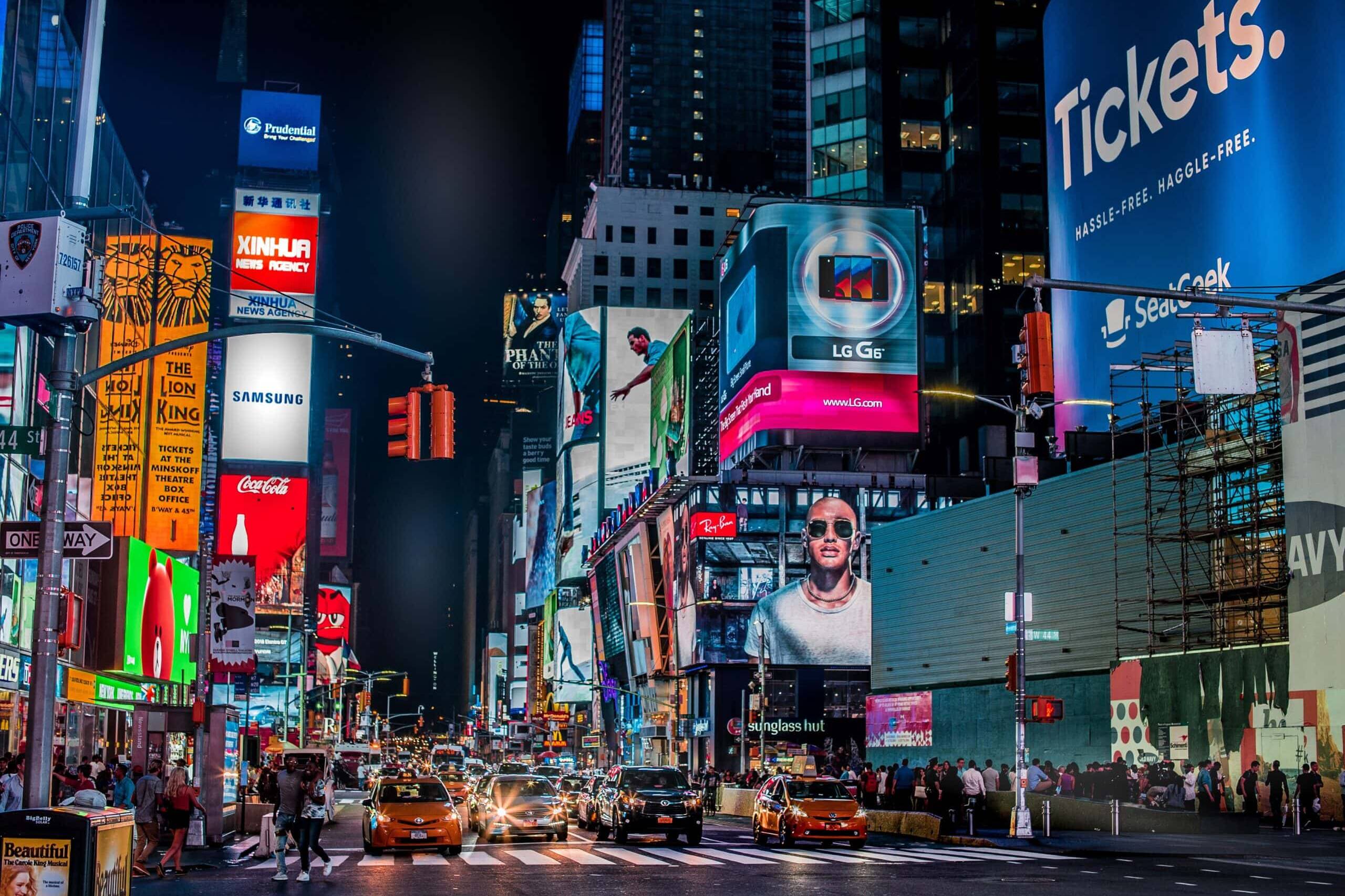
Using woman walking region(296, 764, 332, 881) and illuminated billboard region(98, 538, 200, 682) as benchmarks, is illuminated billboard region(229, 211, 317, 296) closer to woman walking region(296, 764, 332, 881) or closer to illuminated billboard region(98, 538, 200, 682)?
illuminated billboard region(98, 538, 200, 682)

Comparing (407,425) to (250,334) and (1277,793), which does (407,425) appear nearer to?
Result: (250,334)

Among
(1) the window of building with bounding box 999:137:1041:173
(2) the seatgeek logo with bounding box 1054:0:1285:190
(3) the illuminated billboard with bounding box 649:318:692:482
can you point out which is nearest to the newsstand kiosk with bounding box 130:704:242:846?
(2) the seatgeek logo with bounding box 1054:0:1285:190

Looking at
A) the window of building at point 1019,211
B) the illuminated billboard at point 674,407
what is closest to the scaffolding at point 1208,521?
the window of building at point 1019,211

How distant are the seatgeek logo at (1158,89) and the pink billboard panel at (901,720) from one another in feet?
77.0

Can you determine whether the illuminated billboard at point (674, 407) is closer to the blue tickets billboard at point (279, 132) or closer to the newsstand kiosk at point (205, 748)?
the blue tickets billboard at point (279, 132)

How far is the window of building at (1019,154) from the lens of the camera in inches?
4171

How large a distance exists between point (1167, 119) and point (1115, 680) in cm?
1936

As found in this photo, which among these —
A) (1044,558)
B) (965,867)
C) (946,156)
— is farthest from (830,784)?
(946,156)

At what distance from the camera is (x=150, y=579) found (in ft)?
167

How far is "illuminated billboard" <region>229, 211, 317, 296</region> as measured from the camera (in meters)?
119

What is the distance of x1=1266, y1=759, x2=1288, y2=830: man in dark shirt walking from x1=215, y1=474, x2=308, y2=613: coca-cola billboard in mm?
92915

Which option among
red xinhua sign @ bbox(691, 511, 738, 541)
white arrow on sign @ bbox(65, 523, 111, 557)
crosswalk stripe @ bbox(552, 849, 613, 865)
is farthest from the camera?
red xinhua sign @ bbox(691, 511, 738, 541)

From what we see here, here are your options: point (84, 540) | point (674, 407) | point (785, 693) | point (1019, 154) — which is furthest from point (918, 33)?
point (84, 540)

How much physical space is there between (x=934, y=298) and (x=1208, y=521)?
231ft
